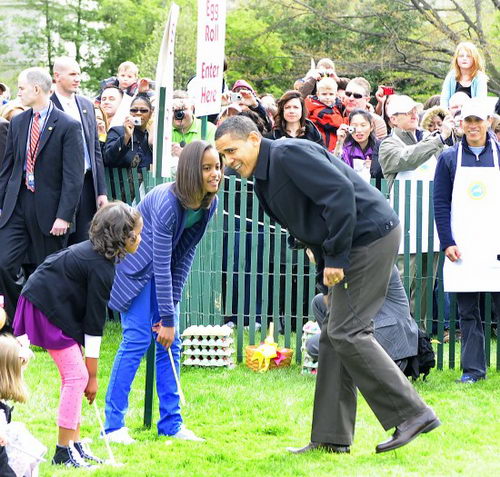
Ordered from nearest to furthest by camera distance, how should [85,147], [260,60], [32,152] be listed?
[32,152] < [85,147] < [260,60]

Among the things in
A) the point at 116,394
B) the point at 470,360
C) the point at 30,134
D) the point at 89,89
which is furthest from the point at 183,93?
the point at 89,89

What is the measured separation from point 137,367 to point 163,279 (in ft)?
2.22

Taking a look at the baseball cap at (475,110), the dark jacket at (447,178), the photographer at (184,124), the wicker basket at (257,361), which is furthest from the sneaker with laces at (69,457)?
the photographer at (184,124)

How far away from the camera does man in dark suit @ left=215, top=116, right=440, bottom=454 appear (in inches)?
245

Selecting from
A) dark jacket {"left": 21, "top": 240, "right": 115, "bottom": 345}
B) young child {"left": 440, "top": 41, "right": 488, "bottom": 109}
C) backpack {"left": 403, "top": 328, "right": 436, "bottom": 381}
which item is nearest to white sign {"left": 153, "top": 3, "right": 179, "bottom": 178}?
dark jacket {"left": 21, "top": 240, "right": 115, "bottom": 345}

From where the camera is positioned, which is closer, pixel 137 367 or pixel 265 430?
pixel 137 367

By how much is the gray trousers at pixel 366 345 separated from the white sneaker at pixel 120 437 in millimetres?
1228

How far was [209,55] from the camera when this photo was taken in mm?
8867

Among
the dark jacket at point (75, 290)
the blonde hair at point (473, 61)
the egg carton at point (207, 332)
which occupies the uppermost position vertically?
the blonde hair at point (473, 61)

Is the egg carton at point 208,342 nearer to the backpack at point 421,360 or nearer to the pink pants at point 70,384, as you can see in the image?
the backpack at point 421,360

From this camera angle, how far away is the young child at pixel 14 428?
5.32m

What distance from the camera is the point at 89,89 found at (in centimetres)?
4066

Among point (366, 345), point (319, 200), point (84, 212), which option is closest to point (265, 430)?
point (366, 345)

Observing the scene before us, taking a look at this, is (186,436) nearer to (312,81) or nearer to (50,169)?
(50,169)
